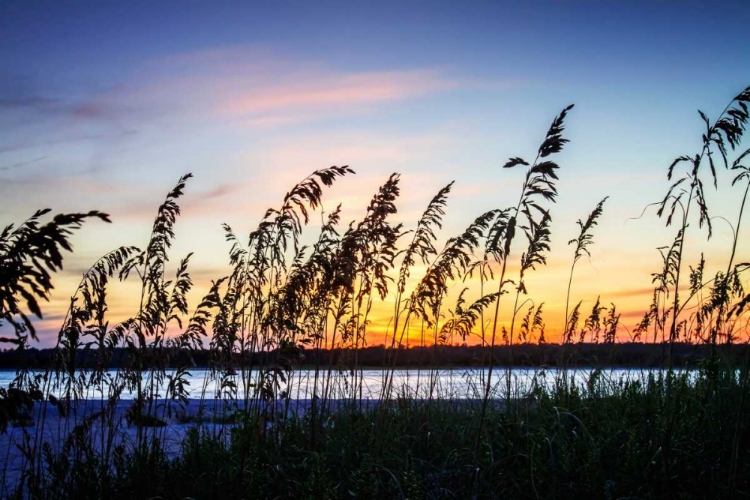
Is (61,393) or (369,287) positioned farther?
(369,287)

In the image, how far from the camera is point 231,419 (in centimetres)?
700

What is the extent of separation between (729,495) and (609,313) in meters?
7.83

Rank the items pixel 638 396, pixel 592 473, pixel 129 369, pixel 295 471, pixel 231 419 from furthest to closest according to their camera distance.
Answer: pixel 638 396, pixel 231 419, pixel 129 369, pixel 295 471, pixel 592 473

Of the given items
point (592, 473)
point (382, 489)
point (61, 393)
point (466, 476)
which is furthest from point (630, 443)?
point (61, 393)

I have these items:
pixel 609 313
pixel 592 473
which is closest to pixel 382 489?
pixel 592 473

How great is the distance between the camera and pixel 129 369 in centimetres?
602

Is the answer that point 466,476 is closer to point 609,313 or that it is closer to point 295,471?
point 295,471

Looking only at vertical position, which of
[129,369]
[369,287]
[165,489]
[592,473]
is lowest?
[165,489]

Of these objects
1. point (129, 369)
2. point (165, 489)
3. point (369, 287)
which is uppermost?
point (369, 287)

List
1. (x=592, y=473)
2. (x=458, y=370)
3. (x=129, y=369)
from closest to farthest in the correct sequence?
(x=592, y=473), (x=129, y=369), (x=458, y=370)

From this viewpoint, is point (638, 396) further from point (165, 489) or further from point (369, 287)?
point (165, 489)

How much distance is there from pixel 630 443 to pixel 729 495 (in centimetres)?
76

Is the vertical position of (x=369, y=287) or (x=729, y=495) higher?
(x=369, y=287)

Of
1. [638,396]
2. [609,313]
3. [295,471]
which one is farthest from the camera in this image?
[609,313]
